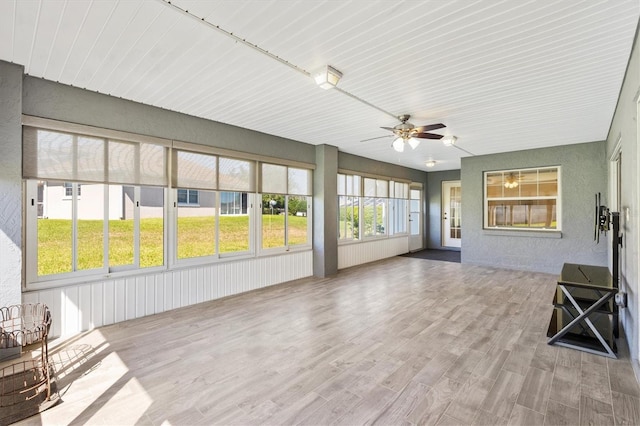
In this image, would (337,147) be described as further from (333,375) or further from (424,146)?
(333,375)

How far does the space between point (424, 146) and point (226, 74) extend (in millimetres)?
4491

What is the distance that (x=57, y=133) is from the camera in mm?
3326

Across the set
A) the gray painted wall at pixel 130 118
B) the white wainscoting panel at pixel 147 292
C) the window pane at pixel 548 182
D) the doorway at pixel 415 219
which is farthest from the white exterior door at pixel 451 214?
the gray painted wall at pixel 130 118

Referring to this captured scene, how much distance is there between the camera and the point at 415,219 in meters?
10.0

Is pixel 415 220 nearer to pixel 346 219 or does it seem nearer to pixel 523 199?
pixel 523 199

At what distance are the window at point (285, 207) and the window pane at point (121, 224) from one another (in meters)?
2.12

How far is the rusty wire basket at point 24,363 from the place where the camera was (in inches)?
88.7

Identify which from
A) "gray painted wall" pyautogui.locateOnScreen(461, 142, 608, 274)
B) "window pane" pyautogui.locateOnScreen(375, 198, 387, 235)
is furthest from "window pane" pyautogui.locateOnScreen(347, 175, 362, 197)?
"gray painted wall" pyautogui.locateOnScreen(461, 142, 608, 274)

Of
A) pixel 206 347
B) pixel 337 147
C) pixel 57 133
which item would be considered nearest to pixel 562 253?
pixel 337 147

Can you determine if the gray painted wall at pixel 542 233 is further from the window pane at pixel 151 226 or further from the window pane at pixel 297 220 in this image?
the window pane at pixel 151 226

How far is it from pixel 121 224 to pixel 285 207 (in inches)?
110

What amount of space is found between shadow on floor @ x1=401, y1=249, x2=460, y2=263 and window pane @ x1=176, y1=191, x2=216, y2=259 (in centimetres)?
616

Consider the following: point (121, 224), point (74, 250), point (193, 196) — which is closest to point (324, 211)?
point (193, 196)

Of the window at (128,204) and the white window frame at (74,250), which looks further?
the window at (128,204)
